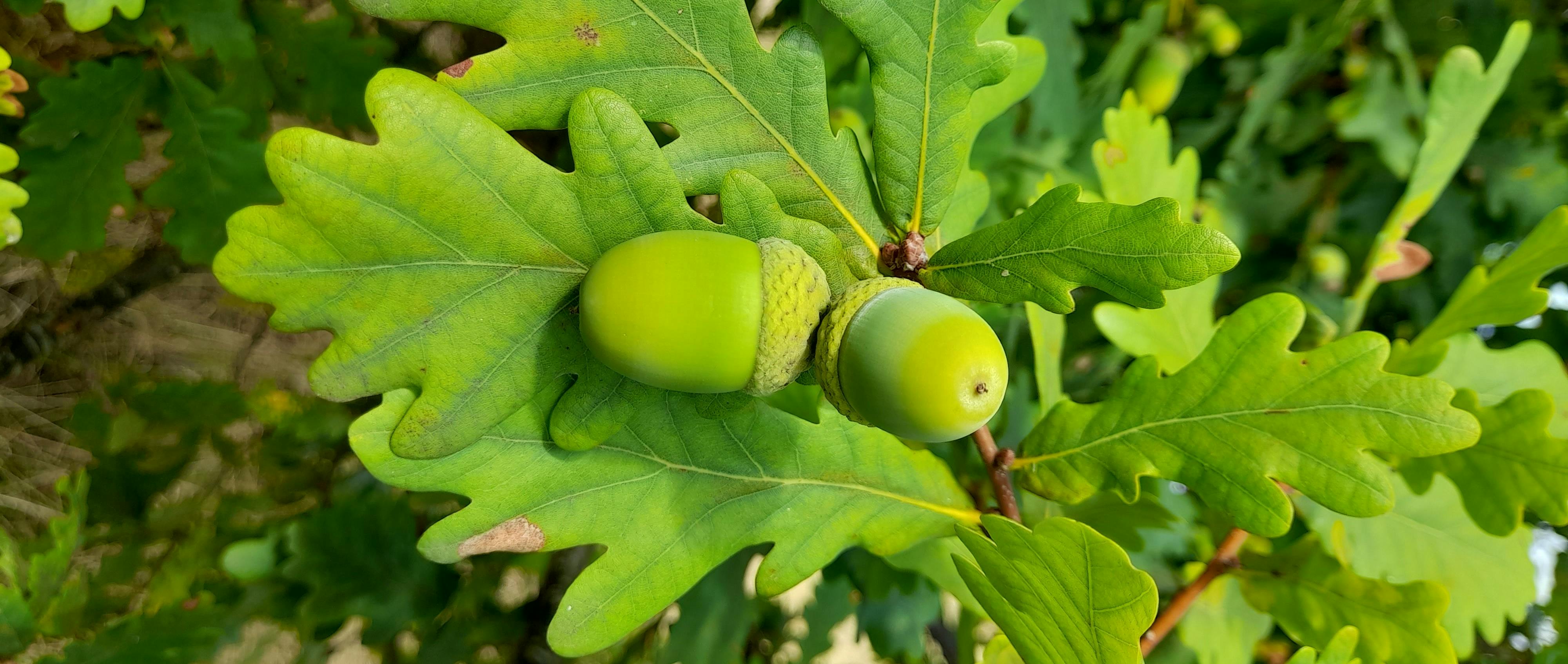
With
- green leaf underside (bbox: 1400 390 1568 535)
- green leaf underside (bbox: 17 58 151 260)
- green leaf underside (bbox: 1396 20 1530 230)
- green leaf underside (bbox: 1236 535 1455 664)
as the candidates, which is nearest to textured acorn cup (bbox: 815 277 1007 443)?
green leaf underside (bbox: 1236 535 1455 664)

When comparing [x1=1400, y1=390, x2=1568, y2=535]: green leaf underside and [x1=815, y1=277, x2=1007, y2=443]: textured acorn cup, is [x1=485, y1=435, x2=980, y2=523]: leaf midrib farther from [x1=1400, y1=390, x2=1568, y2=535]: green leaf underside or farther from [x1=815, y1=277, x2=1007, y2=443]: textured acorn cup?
[x1=1400, y1=390, x2=1568, y2=535]: green leaf underside

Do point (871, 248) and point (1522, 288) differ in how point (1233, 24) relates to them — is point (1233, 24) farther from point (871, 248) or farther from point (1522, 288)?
point (871, 248)

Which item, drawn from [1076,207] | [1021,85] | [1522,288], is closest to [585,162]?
[1076,207]

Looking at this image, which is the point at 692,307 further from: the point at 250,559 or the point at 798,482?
the point at 250,559

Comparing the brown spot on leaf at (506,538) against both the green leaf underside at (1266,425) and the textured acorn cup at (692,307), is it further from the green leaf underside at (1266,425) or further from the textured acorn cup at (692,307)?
the green leaf underside at (1266,425)

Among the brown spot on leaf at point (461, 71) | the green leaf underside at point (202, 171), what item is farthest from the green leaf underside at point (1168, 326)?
the green leaf underside at point (202, 171)

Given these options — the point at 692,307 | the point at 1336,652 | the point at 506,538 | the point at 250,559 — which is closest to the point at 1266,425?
the point at 1336,652
